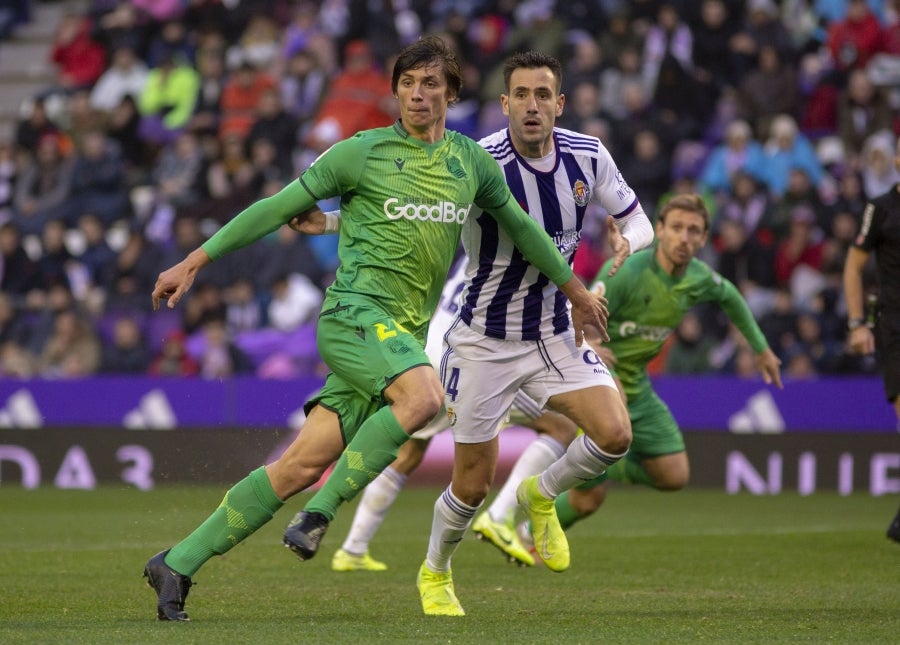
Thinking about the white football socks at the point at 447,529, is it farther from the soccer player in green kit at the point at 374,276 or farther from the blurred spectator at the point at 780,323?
the blurred spectator at the point at 780,323

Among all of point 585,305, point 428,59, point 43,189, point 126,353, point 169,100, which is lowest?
point 126,353

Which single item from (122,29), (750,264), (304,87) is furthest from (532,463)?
(122,29)

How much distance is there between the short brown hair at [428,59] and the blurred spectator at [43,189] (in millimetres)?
14054

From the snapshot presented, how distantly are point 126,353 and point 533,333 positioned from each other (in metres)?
10.3

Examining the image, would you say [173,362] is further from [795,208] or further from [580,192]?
[580,192]

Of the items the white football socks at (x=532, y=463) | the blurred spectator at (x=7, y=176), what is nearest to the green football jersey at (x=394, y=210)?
the white football socks at (x=532, y=463)

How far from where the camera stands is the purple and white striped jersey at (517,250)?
741cm

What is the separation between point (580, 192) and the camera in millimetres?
7461

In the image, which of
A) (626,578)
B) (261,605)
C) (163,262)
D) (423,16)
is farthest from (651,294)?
(423,16)

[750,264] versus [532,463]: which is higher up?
[532,463]

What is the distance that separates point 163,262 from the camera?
59.7ft

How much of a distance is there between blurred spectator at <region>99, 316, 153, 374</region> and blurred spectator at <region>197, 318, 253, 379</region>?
67 cm

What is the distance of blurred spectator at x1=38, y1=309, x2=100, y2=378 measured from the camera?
17.1 meters

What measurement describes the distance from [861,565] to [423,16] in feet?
41.6
